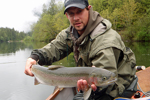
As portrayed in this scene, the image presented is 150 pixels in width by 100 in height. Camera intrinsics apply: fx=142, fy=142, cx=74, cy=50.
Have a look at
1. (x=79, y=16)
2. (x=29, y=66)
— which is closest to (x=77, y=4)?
(x=79, y=16)

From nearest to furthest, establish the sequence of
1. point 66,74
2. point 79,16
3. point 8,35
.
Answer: point 66,74 → point 79,16 → point 8,35

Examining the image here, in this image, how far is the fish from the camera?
1.88 metres

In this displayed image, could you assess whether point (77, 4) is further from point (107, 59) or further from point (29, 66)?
point (29, 66)

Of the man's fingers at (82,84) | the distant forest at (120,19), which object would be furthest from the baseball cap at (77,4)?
the distant forest at (120,19)

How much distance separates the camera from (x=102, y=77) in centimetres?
187

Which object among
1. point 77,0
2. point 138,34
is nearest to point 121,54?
point 77,0

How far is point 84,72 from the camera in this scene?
2014 millimetres

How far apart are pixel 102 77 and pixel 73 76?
0.43 meters

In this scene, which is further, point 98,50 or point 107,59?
point 98,50

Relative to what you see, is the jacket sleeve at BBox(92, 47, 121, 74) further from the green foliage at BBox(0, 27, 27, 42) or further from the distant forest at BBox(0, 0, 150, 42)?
the green foliage at BBox(0, 27, 27, 42)

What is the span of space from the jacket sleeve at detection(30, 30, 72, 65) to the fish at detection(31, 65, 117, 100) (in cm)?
58

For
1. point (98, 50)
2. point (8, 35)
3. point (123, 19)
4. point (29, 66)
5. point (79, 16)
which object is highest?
point (123, 19)

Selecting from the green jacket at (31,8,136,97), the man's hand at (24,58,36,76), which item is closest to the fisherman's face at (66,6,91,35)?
the green jacket at (31,8,136,97)

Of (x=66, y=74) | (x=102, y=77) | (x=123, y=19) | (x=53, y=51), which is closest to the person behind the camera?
(x=102, y=77)
